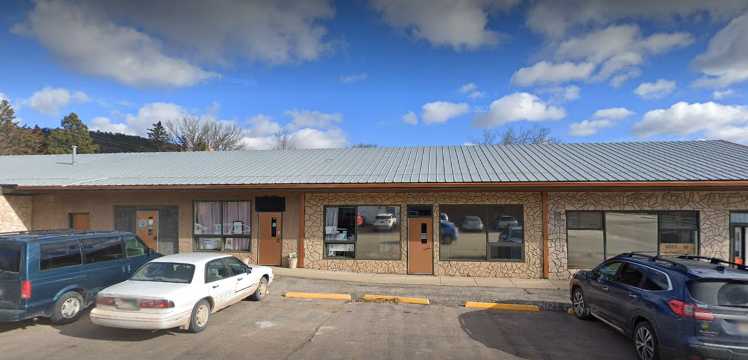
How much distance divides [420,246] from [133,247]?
8.21m

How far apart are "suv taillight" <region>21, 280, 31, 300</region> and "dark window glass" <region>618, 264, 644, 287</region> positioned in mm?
10676

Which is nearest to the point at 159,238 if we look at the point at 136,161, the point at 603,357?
the point at 136,161

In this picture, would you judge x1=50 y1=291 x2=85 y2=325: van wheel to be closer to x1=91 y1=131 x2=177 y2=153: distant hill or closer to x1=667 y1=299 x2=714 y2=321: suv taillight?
x1=667 y1=299 x2=714 y2=321: suv taillight

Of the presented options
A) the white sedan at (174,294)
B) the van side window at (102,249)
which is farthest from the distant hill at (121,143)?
the white sedan at (174,294)

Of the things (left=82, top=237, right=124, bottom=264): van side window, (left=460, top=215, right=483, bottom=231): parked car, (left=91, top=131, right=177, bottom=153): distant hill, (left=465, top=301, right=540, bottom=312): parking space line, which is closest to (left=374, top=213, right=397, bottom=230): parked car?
(left=460, top=215, right=483, bottom=231): parked car

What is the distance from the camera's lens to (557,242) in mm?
12594

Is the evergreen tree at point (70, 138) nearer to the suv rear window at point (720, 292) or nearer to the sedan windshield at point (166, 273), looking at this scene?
the sedan windshield at point (166, 273)

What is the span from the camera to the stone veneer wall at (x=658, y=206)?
1197 cm

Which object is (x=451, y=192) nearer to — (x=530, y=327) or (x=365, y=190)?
(x=365, y=190)

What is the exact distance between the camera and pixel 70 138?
47.0 metres

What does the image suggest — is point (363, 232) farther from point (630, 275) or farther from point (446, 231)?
point (630, 275)

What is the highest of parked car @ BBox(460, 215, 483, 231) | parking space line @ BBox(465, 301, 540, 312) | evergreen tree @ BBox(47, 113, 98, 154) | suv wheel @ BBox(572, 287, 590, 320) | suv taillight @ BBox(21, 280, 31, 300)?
evergreen tree @ BBox(47, 113, 98, 154)

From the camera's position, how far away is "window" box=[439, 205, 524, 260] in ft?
42.1

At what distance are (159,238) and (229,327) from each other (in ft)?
29.7
